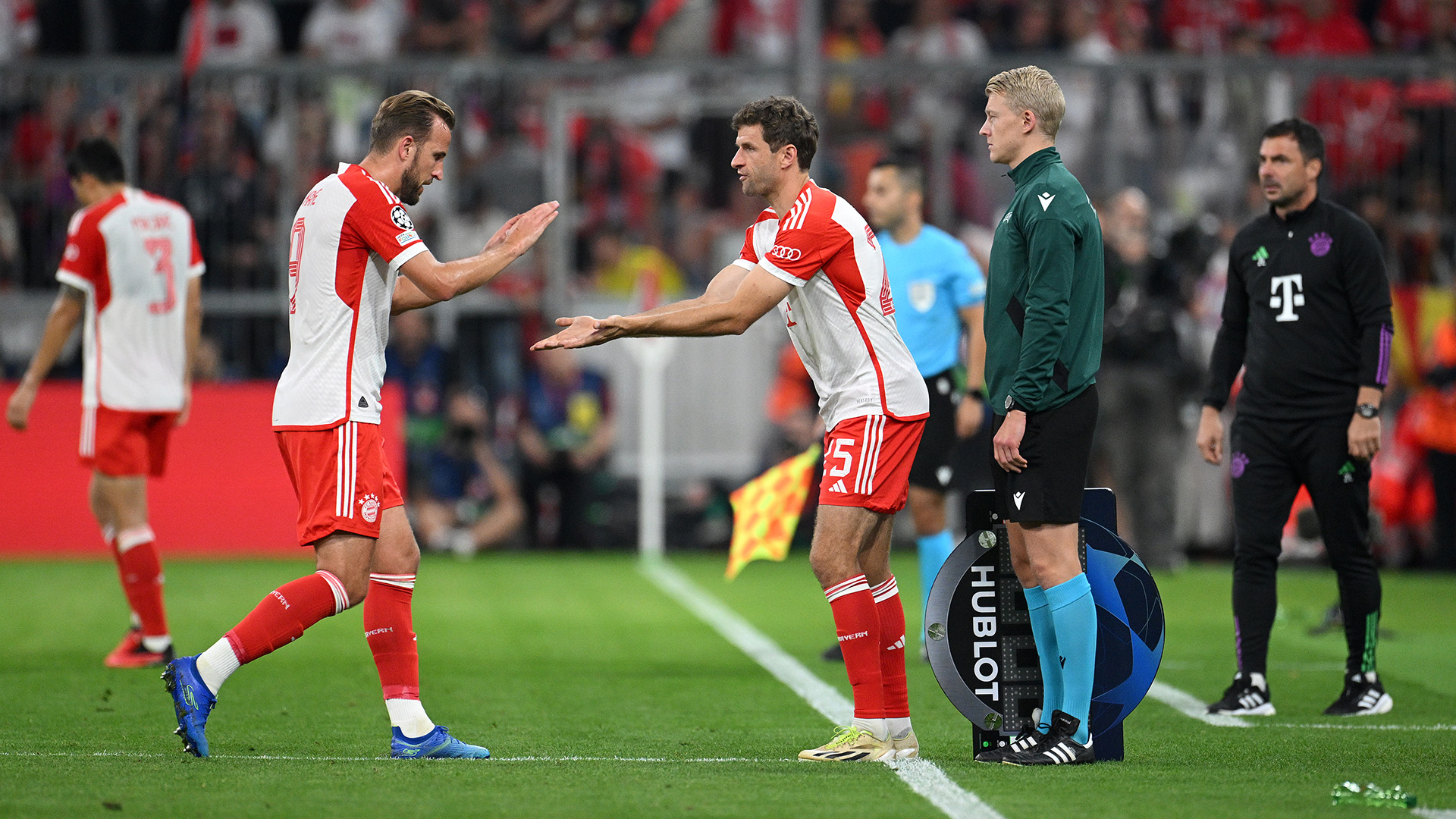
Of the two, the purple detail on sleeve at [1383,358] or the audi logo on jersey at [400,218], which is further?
the purple detail on sleeve at [1383,358]

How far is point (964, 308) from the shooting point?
860 cm

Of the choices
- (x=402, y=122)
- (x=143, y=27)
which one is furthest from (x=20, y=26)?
(x=402, y=122)

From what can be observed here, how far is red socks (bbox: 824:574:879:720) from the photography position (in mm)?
5727

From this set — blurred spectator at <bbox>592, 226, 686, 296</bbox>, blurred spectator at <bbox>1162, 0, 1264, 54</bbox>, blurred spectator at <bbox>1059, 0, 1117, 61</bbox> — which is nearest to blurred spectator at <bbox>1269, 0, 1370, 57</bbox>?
blurred spectator at <bbox>1162, 0, 1264, 54</bbox>

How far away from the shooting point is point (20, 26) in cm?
1678

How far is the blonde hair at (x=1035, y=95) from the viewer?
224 inches

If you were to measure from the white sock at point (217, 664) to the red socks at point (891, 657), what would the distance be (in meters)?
2.12

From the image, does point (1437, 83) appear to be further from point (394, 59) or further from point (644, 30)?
point (394, 59)

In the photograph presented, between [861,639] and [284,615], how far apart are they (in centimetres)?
189

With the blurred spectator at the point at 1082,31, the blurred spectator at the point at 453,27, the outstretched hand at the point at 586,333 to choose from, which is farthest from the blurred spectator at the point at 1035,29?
the outstretched hand at the point at 586,333

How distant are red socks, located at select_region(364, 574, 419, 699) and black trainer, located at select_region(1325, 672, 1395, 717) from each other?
12.2ft

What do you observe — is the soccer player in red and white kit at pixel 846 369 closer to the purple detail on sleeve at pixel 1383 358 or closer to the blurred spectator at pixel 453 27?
the purple detail on sleeve at pixel 1383 358

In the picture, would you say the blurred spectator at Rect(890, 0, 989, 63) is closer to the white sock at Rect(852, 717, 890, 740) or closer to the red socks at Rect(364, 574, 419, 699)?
the white sock at Rect(852, 717, 890, 740)

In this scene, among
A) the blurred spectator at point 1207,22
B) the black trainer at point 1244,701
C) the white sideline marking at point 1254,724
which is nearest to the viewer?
the white sideline marking at point 1254,724
